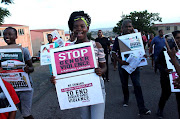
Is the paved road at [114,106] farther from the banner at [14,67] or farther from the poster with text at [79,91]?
the poster with text at [79,91]

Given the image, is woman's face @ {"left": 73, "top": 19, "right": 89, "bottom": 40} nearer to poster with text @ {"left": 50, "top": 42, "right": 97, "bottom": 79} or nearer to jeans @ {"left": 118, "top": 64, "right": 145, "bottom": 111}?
poster with text @ {"left": 50, "top": 42, "right": 97, "bottom": 79}

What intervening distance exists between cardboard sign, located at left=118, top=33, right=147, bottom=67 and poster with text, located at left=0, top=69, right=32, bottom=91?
218 centimetres

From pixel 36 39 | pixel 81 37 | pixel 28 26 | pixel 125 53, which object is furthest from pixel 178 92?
pixel 36 39

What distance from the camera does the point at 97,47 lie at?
2711 mm

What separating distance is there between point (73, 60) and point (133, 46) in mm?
2184

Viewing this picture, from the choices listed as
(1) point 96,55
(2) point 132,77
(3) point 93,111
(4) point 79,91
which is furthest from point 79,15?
(2) point 132,77

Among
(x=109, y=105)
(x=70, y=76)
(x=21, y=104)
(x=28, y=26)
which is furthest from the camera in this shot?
(x=28, y=26)

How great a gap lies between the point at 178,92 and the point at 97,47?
5.58 feet

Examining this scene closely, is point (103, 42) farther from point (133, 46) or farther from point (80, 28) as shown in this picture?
point (80, 28)

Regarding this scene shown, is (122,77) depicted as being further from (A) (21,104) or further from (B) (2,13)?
(B) (2,13)

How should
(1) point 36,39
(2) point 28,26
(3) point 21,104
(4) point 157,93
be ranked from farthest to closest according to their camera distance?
1. (1) point 36,39
2. (2) point 28,26
3. (4) point 157,93
4. (3) point 21,104

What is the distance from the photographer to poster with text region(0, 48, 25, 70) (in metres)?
3.21

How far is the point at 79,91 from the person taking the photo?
2463 millimetres

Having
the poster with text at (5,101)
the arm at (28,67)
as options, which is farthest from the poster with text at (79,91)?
the arm at (28,67)
